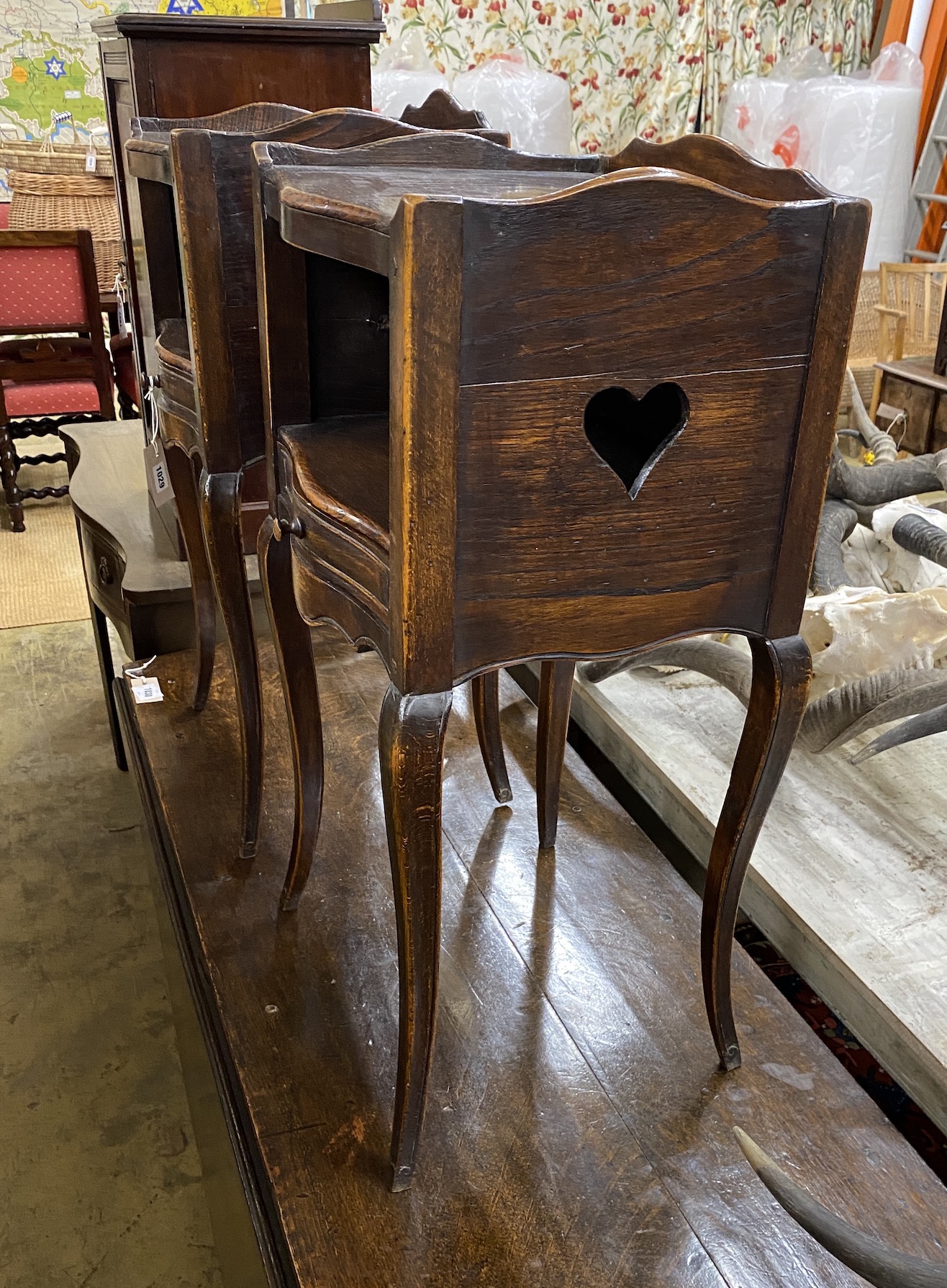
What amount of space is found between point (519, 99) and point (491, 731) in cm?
366

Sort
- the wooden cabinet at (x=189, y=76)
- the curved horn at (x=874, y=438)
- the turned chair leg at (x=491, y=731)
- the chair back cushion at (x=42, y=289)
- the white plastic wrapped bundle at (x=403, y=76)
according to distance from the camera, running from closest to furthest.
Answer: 1. the turned chair leg at (x=491, y=731)
2. the wooden cabinet at (x=189, y=76)
3. the curved horn at (x=874, y=438)
4. the chair back cushion at (x=42, y=289)
5. the white plastic wrapped bundle at (x=403, y=76)

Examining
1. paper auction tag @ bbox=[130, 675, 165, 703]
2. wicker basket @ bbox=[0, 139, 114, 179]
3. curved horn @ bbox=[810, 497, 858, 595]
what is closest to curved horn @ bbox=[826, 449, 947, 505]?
curved horn @ bbox=[810, 497, 858, 595]

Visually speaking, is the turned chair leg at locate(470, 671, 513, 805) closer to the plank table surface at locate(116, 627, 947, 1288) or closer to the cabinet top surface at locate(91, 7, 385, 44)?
the plank table surface at locate(116, 627, 947, 1288)

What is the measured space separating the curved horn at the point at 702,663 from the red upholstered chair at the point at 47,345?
2.59 meters

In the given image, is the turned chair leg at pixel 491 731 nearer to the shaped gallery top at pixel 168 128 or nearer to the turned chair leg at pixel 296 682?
the turned chair leg at pixel 296 682

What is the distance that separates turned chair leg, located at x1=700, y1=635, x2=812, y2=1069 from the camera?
1.00 m

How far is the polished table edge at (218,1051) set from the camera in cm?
99

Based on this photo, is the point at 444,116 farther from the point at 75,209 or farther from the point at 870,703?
the point at 75,209

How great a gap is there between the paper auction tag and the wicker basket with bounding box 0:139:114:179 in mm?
3696

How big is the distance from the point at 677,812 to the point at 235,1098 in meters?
0.83

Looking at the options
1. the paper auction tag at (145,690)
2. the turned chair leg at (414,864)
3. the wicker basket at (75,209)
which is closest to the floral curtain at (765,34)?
the wicker basket at (75,209)

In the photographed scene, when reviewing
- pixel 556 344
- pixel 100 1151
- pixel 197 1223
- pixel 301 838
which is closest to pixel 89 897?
pixel 100 1151

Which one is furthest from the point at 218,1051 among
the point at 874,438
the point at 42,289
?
the point at 42,289

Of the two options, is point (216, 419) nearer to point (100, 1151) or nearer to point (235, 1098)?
point (235, 1098)
